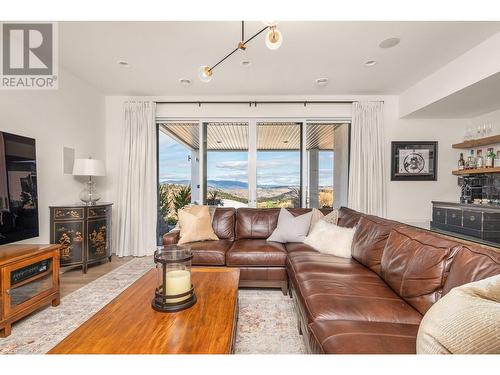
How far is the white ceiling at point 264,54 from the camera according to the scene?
221 cm

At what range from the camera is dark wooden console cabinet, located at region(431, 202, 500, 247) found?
2.59 meters

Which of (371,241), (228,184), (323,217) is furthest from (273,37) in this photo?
(228,184)

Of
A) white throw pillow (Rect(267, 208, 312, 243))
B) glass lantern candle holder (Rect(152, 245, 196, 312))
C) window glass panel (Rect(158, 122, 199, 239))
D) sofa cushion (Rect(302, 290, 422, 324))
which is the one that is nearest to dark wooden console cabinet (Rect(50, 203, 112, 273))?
window glass panel (Rect(158, 122, 199, 239))

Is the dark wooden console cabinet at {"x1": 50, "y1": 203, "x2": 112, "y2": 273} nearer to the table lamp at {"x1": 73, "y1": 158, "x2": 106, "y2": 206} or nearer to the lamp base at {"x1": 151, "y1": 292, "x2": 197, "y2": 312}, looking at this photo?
the table lamp at {"x1": 73, "y1": 158, "x2": 106, "y2": 206}

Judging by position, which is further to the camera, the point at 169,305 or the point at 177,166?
the point at 177,166

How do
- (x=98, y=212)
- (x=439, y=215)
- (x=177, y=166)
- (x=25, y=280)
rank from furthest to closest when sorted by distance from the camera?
(x=177, y=166), (x=439, y=215), (x=98, y=212), (x=25, y=280)

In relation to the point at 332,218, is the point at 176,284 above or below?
below

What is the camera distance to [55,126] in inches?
118

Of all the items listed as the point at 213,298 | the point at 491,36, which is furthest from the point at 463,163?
the point at 213,298

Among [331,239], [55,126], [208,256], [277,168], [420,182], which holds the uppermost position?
[55,126]

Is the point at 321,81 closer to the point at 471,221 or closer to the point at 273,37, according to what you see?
the point at 273,37

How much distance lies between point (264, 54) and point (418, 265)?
2.52 meters

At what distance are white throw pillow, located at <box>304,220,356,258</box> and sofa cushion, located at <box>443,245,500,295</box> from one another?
1.12m

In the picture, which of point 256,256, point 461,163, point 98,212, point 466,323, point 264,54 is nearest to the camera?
point 466,323
